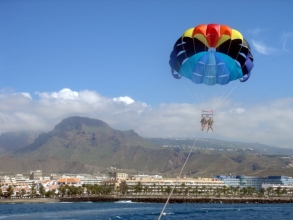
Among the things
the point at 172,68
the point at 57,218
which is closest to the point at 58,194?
the point at 57,218

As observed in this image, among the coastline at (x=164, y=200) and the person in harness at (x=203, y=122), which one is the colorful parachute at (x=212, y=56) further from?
the coastline at (x=164, y=200)

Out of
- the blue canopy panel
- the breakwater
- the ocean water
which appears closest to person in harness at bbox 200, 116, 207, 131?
the blue canopy panel

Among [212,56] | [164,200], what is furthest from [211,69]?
[164,200]

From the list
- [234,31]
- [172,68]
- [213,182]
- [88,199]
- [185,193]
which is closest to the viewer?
[234,31]

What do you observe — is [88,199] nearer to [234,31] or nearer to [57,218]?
[57,218]

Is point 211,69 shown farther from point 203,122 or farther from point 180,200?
point 180,200

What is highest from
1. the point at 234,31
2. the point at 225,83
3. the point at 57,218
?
the point at 234,31

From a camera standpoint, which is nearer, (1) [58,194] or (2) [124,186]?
(1) [58,194]

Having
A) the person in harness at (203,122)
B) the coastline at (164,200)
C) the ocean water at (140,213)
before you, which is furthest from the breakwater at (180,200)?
the person in harness at (203,122)
